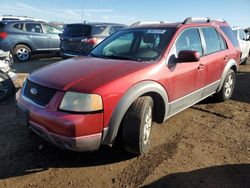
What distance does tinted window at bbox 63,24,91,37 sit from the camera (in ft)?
33.5

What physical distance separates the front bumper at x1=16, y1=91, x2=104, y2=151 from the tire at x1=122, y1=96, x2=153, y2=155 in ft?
1.23

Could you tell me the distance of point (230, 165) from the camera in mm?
3664

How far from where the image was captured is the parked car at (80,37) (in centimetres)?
989

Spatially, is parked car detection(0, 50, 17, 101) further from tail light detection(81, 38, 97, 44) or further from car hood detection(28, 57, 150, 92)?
tail light detection(81, 38, 97, 44)

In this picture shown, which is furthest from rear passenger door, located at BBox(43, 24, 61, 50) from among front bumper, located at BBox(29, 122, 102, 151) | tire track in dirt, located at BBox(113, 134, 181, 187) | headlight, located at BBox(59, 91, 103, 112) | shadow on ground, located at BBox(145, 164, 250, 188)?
shadow on ground, located at BBox(145, 164, 250, 188)

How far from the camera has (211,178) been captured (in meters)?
3.37

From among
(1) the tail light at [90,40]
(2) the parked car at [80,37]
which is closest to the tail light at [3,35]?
(2) the parked car at [80,37]

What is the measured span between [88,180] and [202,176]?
1281mm

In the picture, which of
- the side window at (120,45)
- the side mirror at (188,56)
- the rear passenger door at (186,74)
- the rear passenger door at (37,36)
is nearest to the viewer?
the side mirror at (188,56)

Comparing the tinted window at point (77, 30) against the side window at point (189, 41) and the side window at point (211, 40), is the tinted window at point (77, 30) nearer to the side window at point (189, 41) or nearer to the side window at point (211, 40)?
the side window at point (211, 40)

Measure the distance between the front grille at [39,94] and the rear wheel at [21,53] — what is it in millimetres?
8842

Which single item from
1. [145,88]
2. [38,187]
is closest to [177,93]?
[145,88]

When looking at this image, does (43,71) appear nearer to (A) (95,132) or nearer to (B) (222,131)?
(A) (95,132)

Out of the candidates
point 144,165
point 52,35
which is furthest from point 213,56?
point 52,35
